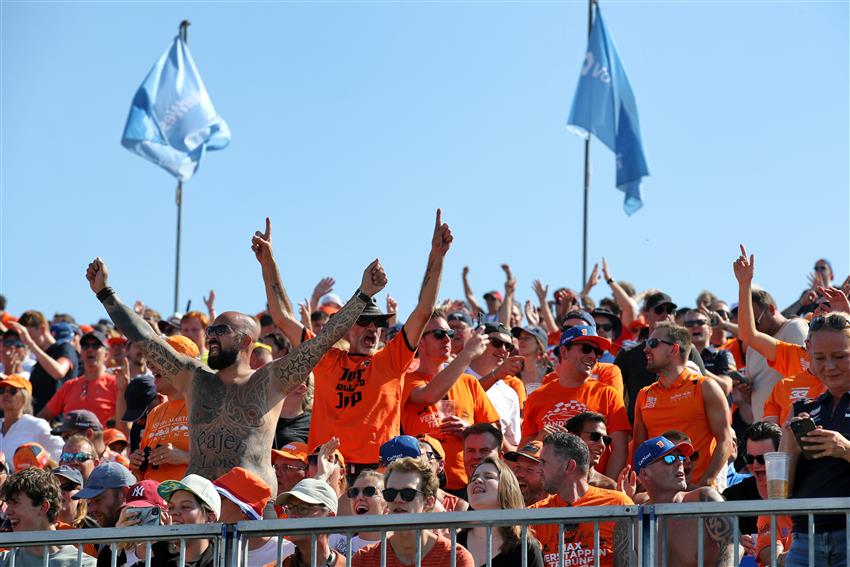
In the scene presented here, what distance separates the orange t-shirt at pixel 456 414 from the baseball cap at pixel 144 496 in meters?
2.16

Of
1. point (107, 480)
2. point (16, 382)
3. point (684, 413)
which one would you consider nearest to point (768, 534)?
point (684, 413)

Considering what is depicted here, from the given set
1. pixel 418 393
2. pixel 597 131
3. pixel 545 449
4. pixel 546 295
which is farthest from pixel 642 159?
pixel 545 449

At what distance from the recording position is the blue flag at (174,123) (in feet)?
74.2

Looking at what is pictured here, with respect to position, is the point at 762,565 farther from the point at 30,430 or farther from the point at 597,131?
the point at 597,131

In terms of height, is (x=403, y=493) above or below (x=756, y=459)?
below

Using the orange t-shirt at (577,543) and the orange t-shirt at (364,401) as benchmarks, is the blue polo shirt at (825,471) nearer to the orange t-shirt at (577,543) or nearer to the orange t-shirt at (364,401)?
the orange t-shirt at (577,543)

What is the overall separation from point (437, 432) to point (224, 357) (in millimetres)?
1951

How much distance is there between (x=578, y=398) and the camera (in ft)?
29.3

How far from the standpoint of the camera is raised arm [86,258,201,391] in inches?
307

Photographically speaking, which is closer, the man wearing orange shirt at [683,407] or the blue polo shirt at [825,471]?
the blue polo shirt at [825,471]

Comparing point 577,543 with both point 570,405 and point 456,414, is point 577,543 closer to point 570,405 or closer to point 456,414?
point 570,405

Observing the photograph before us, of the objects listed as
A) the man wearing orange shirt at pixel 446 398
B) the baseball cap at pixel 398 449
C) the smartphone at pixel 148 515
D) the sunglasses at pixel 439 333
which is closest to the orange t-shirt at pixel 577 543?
the baseball cap at pixel 398 449

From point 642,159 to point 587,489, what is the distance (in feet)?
46.2

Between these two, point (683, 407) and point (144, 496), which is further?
point (683, 407)
